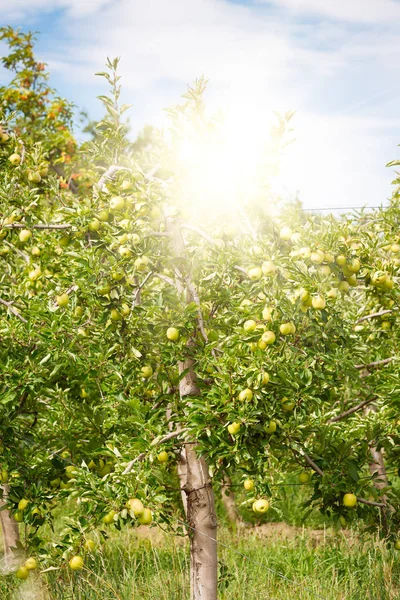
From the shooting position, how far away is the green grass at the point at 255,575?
419cm

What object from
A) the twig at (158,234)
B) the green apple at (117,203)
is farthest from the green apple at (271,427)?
the green apple at (117,203)

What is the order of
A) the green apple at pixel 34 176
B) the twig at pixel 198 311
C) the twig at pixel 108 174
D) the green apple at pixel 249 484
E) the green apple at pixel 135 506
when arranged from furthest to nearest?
1. the green apple at pixel 34 176
2. the twig at pixel 108 174
3. the twig at pixel 198 311
4. the green apple at pixel 249 484
5. the green apple at pixel 135 506

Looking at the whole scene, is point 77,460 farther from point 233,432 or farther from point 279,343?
point 279,343

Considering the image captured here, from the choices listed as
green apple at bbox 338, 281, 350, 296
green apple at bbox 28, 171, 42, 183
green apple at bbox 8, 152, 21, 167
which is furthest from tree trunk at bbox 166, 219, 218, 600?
green apple at bbox 8, 152, 21, 167

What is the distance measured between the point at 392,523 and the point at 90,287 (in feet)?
8.09

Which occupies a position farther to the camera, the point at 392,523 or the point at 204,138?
the point at 392,523

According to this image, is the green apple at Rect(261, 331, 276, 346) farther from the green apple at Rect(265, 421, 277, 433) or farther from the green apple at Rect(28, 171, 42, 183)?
the green apple at Rect(28, 171, 42, 183)

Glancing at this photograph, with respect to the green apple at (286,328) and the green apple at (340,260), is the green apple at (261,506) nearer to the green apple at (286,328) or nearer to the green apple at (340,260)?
the green apple at (286,328)

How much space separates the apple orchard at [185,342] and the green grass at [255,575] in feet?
2.60

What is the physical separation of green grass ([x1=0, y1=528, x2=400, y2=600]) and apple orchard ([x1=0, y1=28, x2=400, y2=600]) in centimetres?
79

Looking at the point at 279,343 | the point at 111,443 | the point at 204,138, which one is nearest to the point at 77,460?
the point at 111,443

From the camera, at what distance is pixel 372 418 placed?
153 inches

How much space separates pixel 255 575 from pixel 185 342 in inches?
96.5

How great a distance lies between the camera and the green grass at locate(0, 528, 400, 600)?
13.8ft
